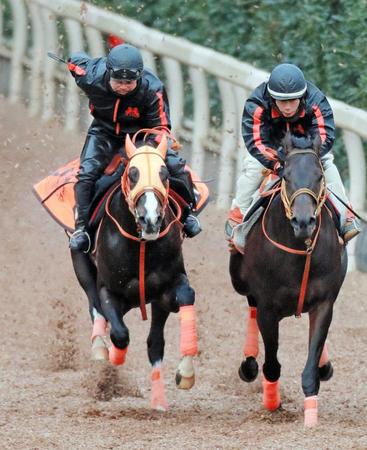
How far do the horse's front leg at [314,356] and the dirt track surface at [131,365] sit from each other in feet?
0.50

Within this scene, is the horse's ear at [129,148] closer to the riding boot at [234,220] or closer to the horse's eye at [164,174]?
the horse's eye at [164,174]

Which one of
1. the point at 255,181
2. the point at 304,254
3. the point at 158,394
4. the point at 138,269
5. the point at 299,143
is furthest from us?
the point at 255,181

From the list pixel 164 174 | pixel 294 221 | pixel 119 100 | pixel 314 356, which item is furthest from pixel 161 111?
pixel 314 356

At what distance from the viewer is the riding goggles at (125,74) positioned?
10.9m

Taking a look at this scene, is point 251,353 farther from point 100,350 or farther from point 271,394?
point 100,350

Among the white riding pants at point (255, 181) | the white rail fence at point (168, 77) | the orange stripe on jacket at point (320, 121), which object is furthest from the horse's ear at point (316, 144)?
the white rail fence at point (168, 77)

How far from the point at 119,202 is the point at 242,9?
763 centimetres

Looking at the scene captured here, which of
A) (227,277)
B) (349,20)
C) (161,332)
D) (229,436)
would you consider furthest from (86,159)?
(349,20)

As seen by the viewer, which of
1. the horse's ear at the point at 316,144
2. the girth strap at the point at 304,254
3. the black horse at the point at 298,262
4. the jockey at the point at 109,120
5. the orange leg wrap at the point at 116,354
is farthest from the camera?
the jockey at the point at 109,120

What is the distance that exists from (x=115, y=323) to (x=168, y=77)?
22.4ft

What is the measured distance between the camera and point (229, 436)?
10.1 m

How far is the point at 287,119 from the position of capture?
35.9ft

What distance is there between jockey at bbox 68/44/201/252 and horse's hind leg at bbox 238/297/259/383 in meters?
0.93

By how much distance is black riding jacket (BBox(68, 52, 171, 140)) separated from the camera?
439 inches
